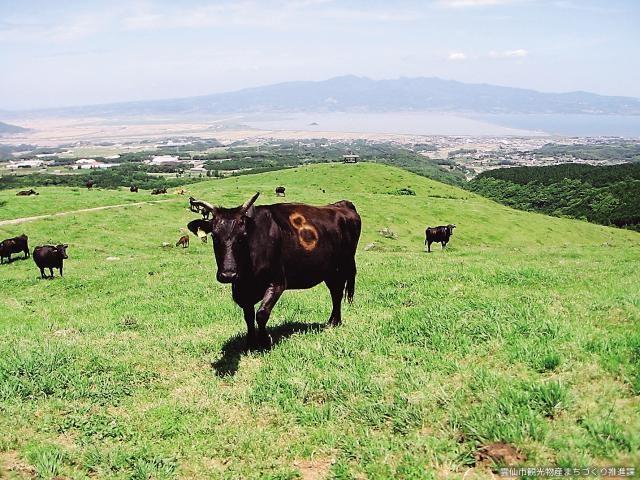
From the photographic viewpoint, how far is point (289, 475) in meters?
5.37

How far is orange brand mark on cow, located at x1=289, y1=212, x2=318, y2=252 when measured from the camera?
33.3 feet

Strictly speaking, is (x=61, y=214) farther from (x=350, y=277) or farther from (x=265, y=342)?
(x=265, y=342)

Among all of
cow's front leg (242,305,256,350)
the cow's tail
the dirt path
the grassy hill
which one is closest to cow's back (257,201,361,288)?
the cow's tail

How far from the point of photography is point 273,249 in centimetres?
942

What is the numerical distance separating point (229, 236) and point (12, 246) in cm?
3290

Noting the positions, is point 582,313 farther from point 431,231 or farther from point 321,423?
point 431,231

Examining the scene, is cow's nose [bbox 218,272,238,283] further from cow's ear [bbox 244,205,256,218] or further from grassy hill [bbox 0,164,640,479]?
grassy hill [bbox 0,164,640,479]

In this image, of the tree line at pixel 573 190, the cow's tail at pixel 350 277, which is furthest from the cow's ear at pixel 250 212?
the tree line at pixel 573 190

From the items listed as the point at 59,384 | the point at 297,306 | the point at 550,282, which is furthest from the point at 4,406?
the point at 550,282

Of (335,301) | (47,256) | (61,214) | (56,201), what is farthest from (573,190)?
(335,301)

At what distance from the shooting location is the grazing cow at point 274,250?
27.4ft

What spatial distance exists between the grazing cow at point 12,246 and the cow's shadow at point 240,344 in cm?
3079

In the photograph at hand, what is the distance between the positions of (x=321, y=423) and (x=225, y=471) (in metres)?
1.38

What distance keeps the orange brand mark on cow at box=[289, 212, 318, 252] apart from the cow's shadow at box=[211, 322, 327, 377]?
1.88m
